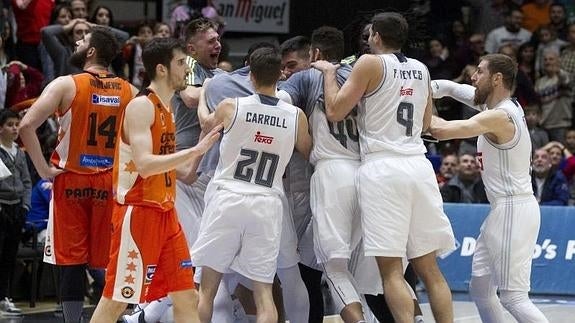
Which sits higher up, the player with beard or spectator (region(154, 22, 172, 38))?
spectator (region(154, 22, 172, 38))

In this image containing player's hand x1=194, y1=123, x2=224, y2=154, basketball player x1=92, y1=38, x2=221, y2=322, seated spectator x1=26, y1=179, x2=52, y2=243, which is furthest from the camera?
seated spectator x1=26, y1=179, x2=52, y2=243

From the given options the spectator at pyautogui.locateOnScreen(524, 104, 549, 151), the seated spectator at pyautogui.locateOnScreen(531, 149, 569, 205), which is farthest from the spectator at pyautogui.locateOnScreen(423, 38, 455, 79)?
the seated spectator at pyautogui.locateOnScreen(531, 149, 569, 205)

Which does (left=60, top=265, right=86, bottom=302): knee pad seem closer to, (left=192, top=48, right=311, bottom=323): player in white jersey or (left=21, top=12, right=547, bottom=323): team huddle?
(left=21, top=12, right=547, bottom=323): team huddle

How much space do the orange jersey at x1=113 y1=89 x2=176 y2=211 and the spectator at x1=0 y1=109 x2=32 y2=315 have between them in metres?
4.36

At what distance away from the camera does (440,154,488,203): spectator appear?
46.7 ft

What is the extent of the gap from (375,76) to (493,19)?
10.7 metres

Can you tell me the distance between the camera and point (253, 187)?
27.5 ft

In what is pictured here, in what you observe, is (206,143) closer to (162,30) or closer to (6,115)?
Result: (6,115)

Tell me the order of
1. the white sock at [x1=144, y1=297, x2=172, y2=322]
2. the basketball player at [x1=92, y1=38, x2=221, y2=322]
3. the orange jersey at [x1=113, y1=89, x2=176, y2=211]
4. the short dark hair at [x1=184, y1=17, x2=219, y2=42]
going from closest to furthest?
1. the basketball player at [x1=92, y1=38, x2=221, y2=322]
2. the orange jersey at [x1=113, y1=89, x2=176, y2=211]
3. the white sock at [x1=144, y1=297, x2=172, y2=322]
4. the short dark hair at [x1=184, y1=17, x2=219, y2=42]

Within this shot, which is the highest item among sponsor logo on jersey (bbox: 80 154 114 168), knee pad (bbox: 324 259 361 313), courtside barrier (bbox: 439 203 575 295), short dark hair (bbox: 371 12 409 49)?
short dark hair (bbox: 371 12 409 49)

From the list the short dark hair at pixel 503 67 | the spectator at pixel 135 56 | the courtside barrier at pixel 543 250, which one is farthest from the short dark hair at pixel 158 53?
the spectator at pixel 135 56

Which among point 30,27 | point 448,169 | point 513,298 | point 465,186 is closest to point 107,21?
point 30,27

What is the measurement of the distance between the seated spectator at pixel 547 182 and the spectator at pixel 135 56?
459 centimetres

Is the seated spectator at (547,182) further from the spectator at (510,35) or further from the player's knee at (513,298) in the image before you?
the player's knee at (513,298)
